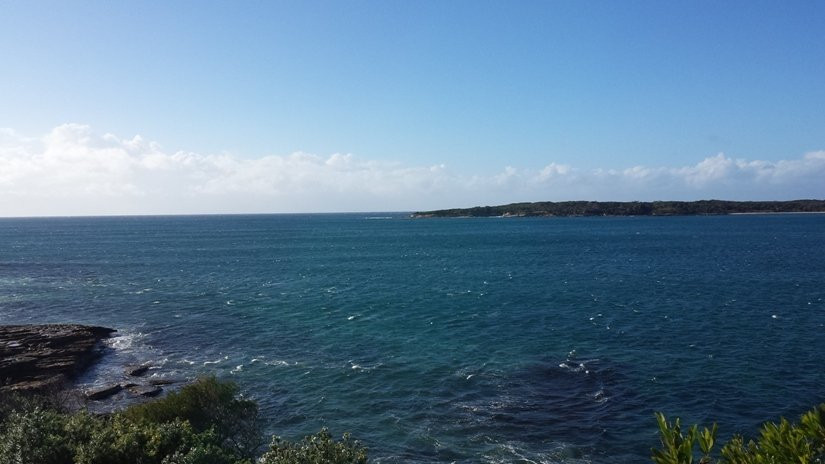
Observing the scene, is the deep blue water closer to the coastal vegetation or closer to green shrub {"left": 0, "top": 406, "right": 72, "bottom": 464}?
the coastal vegetation

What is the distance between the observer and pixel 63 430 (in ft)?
68.3

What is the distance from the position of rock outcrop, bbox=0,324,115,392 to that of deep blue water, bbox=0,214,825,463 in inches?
97.4

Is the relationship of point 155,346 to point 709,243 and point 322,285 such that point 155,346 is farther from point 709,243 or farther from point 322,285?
point 709,243

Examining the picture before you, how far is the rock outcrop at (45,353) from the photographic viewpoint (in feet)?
136

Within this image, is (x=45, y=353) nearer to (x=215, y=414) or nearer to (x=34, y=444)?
(x=215, y=414)

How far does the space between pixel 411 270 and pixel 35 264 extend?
8448 cm

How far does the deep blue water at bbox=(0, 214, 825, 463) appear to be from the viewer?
3177 cm

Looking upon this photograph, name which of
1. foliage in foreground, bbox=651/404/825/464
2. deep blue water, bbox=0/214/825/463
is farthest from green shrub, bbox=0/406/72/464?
foliage in foreground, bbox=651/404/825/464

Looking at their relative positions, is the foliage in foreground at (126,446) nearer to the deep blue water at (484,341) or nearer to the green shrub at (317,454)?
the green shrub at (317,454)

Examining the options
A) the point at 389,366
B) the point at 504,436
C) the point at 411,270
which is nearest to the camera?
the point at 504,436

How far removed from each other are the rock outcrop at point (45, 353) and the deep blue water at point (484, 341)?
8.12ft

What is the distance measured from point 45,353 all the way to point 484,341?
3772 centimetres

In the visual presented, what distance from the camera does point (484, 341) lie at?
4938 centimetres

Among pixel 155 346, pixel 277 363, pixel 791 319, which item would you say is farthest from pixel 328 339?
pixel 791 319
